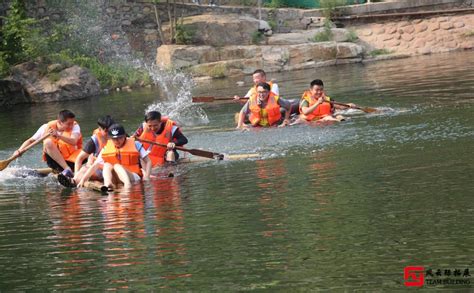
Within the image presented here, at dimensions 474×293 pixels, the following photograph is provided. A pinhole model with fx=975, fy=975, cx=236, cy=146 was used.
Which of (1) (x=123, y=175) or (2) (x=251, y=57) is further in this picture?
(2) (x=251, y=57)

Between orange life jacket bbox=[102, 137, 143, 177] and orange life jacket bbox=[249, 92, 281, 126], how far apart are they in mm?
5045

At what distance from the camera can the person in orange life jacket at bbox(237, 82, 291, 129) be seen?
59.0 ft

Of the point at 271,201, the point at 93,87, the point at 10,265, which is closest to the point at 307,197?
the point at 271,201

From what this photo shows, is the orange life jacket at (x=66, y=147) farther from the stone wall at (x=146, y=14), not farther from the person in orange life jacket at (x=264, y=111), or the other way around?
the stone wall at (x=146, y=14)

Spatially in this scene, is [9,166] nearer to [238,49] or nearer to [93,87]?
[93,87]

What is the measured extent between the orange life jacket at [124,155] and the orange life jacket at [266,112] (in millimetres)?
5045

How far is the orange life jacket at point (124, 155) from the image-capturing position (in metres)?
13.1

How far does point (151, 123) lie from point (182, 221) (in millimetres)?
4741

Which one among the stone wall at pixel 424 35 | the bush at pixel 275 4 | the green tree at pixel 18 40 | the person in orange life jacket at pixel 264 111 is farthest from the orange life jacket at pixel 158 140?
the bush at pixel 275 4

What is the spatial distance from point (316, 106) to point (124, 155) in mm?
5645

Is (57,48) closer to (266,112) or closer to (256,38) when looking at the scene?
(256,38)

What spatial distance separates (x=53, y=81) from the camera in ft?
93.3

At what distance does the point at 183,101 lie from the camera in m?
23.3

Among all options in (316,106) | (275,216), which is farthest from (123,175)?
(316,106)
